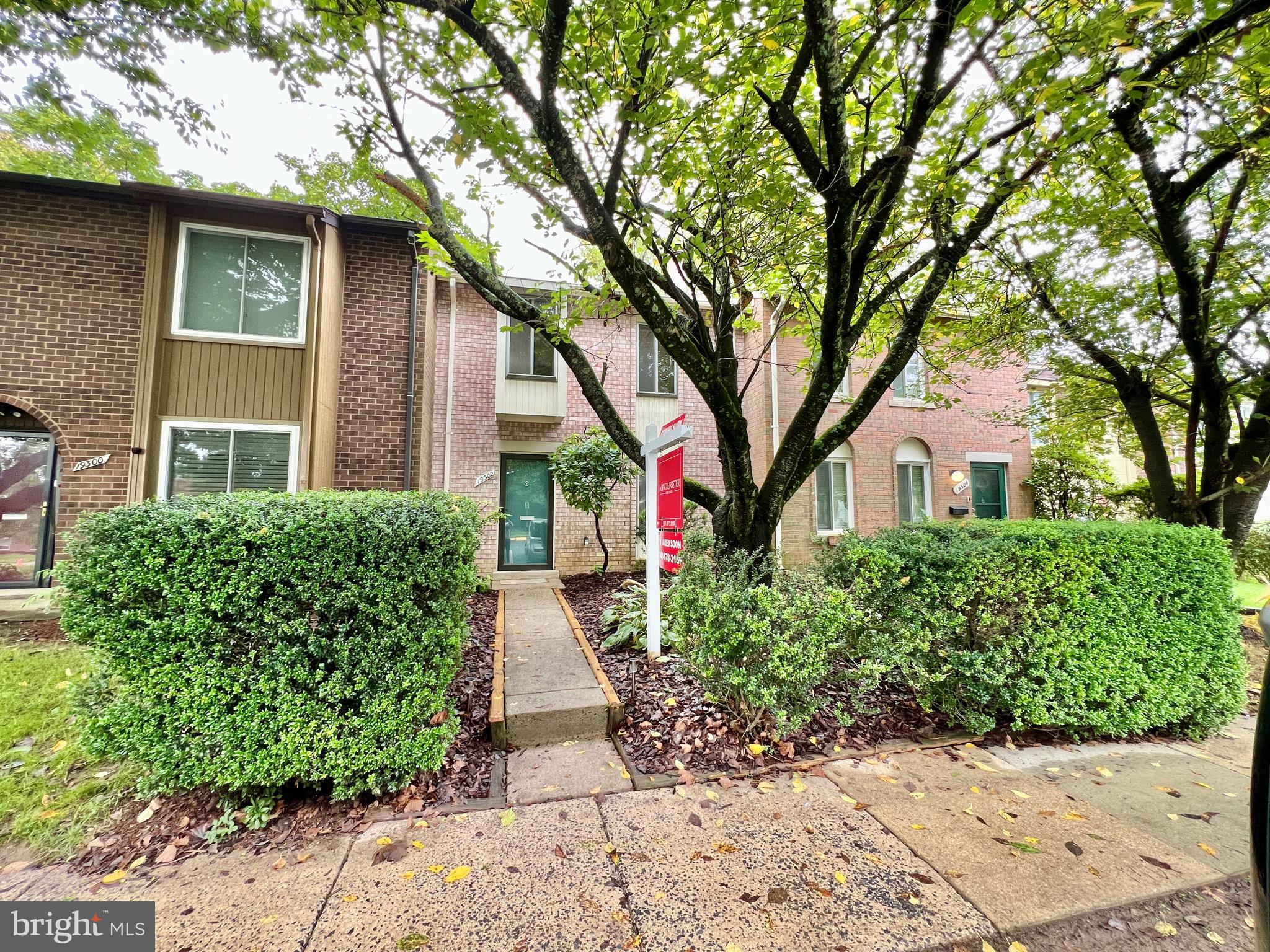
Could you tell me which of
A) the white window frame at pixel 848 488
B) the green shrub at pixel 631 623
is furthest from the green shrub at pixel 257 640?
the white window frame at pixel 848 488

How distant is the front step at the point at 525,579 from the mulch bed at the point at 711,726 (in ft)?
13.1

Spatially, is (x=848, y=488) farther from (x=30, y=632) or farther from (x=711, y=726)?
(x=30, y=632)

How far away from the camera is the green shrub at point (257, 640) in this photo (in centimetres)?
241

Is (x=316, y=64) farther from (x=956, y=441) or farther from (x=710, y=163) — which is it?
(x=956, y=441)

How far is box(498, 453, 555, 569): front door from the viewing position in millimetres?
9141

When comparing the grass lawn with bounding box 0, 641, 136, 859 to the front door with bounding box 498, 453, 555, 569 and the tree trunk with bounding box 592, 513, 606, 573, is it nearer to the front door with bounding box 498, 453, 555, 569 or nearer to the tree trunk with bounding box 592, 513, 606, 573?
the front door with bounding box 498, 453, 555, 569

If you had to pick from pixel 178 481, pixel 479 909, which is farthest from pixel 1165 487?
pixel 178 481

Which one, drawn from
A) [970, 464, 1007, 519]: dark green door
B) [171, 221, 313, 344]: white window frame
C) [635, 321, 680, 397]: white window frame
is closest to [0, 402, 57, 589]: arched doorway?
[171, 221, 313, 344]: white window frame

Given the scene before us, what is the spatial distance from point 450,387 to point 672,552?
6.26 metres

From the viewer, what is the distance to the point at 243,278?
695 cm

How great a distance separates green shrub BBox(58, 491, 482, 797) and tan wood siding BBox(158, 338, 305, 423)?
192 inches

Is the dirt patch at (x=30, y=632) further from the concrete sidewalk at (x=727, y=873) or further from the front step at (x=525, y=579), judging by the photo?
the front step at (x=525, y=579)

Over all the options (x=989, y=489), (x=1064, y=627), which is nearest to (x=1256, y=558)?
(x=989, y=489)

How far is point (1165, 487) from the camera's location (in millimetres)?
6090
